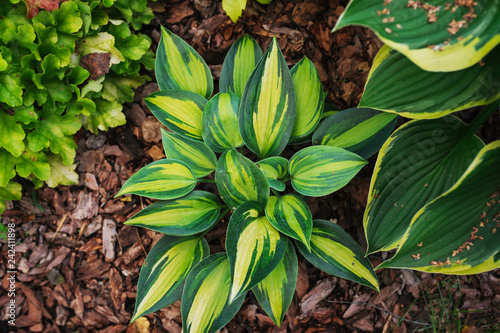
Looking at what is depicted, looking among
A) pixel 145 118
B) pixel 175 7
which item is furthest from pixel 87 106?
pixel 175 7

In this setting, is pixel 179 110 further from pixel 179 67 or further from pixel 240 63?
pixel 240 63

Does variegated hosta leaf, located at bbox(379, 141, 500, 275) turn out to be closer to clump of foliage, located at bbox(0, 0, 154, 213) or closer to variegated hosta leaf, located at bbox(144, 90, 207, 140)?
variegated hosta leaf, located at bbox(144, 90, 207, 140)

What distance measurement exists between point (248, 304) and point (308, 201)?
0.55 metres

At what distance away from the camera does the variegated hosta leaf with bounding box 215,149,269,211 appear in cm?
121

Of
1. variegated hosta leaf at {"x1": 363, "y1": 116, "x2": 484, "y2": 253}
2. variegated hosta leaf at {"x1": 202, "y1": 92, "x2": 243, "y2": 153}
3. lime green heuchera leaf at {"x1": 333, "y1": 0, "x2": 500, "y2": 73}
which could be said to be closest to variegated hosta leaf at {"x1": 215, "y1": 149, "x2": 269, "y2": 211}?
variegated hosta leaf at {"x1": 202, "y1": 92, "x2": 243, "y2": 153}

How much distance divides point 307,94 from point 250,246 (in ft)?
2.09

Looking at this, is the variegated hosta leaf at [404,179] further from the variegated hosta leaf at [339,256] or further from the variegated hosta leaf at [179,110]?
the variegated hosta leaf at [179,110]

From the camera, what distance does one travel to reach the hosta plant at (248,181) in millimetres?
1257

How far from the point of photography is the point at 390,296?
160 cm

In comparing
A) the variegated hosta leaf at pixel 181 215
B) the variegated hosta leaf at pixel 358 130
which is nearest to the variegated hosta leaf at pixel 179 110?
the variegated hosta leaf at pixel 181 215

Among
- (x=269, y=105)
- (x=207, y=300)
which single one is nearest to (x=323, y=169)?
(x=269, y=105)

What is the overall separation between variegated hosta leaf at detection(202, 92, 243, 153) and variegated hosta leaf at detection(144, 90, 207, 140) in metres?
0.10

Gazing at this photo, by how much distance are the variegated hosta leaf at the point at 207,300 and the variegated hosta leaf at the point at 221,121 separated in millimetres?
465

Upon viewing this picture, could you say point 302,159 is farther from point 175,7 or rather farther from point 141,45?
point 175,7
